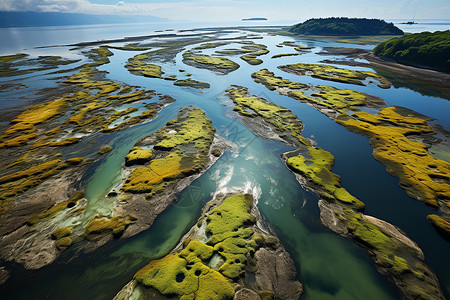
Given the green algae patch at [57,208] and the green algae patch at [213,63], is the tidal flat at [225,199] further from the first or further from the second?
the green algae patch at [213,63]

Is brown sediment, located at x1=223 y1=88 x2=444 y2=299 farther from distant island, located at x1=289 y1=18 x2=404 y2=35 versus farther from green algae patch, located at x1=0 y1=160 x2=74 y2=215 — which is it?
distant island, located at x1=289 y1=18 x2=404 y2=35

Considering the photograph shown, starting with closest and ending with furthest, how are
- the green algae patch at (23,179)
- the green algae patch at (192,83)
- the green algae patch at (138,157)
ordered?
the green algae patch at (23,179) → the green algae patch at (138,157) → the green algae patch at (192,83)

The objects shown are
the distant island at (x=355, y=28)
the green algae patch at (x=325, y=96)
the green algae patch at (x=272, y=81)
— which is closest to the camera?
the green algae patch at (x=325, y=96)

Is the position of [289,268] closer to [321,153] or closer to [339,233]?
[339,233]

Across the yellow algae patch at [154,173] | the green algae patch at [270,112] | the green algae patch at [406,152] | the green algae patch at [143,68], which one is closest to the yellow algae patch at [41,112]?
the yellow algae patch at [154,173]

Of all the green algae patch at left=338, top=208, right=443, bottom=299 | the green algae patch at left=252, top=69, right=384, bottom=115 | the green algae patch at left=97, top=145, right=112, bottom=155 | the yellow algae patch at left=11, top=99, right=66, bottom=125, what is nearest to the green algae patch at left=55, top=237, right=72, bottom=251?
the green algae patch at left=97, top=145, right=112, bottom=155

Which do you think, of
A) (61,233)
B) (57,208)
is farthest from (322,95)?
(61,233)

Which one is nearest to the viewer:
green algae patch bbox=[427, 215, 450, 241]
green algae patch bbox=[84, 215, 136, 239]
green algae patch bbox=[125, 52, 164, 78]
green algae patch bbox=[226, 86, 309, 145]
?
green algae patch bbox=[84, 215, 136, 239]

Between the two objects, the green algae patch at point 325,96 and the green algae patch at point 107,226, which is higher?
the green algae patch at point 325,96
